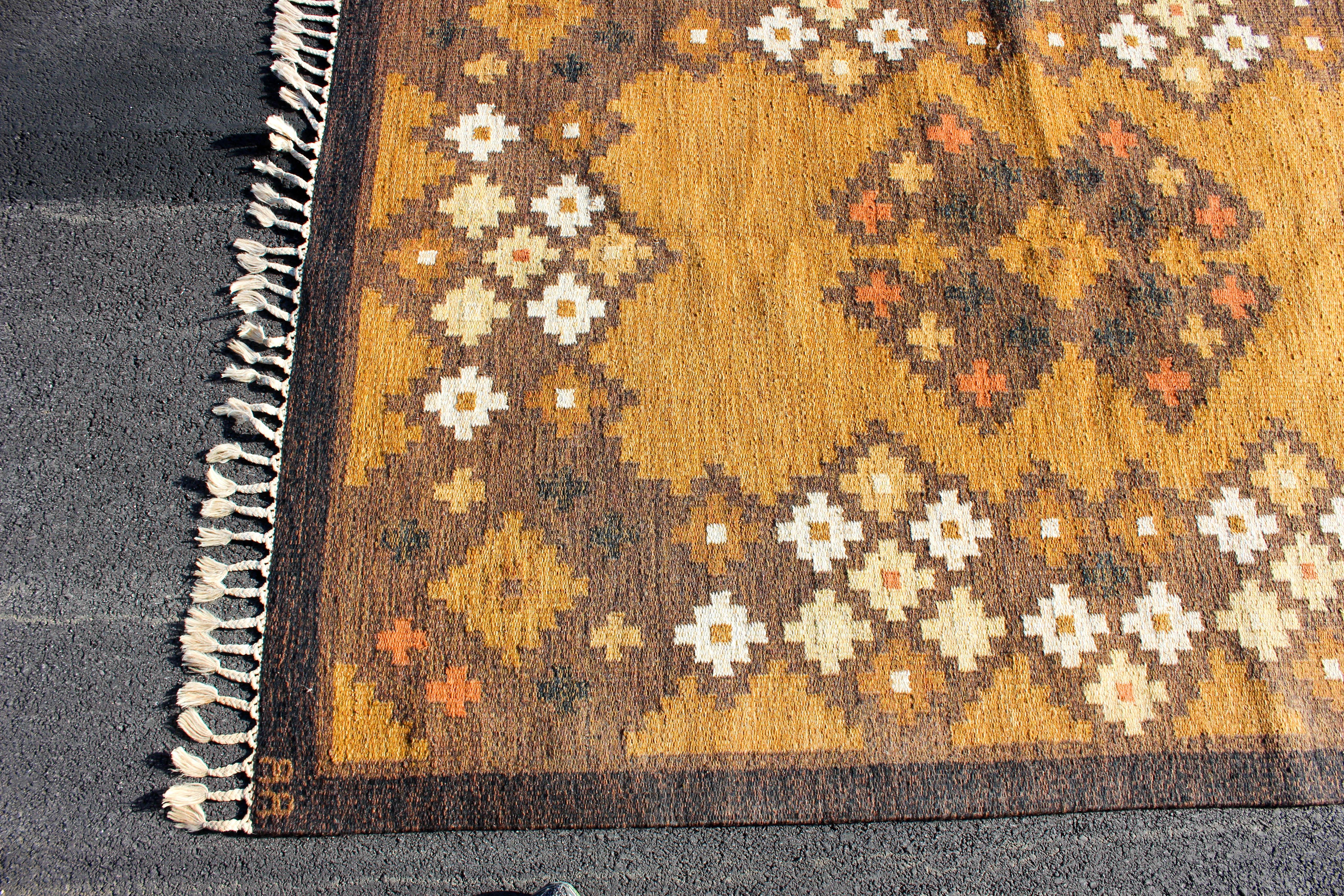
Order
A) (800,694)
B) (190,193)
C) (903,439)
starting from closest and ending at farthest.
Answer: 1. (800,694)
2. (903,439)
3. (190,193)

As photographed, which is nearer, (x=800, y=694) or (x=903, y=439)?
(x=800, y=694)

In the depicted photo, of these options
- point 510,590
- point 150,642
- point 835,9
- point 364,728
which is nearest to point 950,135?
point 835,9

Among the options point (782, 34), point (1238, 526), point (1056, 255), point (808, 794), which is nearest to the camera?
point (808, 794)

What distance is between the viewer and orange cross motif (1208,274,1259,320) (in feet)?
4.05

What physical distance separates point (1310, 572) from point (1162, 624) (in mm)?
238

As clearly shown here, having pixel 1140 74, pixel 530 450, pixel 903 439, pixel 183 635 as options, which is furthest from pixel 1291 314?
pixel 183 635

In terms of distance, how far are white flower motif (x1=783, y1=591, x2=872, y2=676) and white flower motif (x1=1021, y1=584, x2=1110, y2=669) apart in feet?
0.77

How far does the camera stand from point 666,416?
1167 mm

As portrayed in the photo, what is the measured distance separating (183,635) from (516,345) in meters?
0.60

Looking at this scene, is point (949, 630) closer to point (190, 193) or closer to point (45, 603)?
point (45, 603)

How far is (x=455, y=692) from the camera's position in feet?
3.47

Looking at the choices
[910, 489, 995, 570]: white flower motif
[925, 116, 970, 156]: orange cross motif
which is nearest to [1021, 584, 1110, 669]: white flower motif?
[910, 489, 995, 570]: white flower motif

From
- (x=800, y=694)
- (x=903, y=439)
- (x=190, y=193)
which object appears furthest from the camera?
(x=190, y=193)

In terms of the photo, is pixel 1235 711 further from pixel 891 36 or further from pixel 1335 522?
pixel 891 36
